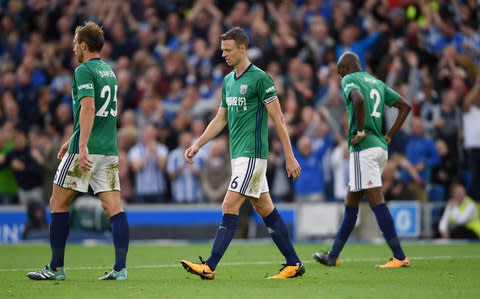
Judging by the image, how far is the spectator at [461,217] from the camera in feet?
50.8

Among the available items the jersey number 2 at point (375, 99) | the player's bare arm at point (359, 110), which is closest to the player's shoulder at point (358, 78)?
the jersey number 2 at point (375, 99)

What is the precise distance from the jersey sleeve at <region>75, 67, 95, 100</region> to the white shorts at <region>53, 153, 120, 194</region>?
60cm

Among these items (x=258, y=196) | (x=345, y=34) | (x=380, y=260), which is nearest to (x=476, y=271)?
(x=380, y=260)

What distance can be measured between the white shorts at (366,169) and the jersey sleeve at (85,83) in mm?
3380

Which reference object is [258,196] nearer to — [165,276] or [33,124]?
[165,276]

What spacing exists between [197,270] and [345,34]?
10672 millimetres

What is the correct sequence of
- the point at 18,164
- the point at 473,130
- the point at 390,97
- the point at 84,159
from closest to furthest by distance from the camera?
1. the point at 84,159
2. the point at 390,97
3. the point at 473,130
4. the point at 18,164

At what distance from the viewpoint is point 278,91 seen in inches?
672

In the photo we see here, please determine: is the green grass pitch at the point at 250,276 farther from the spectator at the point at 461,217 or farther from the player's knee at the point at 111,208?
the spectator at the point at 461,217

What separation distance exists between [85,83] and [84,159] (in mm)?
732

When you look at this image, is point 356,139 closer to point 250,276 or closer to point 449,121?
point 250,276

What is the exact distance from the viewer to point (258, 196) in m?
8.13

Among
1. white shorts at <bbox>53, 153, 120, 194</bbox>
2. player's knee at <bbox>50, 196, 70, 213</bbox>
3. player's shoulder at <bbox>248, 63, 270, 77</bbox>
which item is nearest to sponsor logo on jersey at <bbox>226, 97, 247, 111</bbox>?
player's shoulder at <bbox>248, 63, 270, 77</bbox>

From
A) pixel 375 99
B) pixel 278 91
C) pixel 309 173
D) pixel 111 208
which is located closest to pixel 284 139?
pixel 111 208
